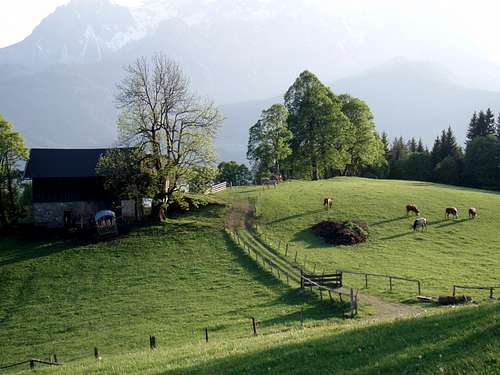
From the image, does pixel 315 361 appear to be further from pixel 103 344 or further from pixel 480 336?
pixel 103 344

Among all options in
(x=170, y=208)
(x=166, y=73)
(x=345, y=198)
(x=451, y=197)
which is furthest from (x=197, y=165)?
(x=451, y=197)

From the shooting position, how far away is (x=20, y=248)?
1877 inches

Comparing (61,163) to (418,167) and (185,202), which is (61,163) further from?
(418,167)

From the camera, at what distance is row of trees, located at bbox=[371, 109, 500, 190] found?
8250 centimetres

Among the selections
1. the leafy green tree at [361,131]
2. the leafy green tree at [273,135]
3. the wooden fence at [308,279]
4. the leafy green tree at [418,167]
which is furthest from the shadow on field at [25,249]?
the leafy green tree at [418,167]

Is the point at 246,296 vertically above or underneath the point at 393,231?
underneath

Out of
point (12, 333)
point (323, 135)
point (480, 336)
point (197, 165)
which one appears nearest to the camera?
point (480, 336)

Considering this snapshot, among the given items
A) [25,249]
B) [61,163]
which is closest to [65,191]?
[61,163]

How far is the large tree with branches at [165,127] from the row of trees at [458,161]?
2094 inches

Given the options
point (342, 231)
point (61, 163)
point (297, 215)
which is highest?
→ point (61, 163)

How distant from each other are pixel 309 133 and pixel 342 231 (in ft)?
107

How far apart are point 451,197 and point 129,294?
1662 inches

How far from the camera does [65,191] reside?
54.5 m

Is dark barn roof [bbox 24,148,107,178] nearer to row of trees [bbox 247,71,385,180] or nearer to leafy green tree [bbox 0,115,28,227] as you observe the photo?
leafy green tree [bbox 0,115,28,227]
